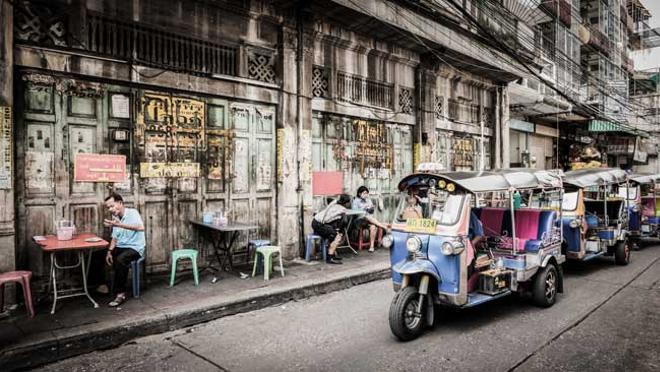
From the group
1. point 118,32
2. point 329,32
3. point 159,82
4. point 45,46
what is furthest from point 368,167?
point 45,46

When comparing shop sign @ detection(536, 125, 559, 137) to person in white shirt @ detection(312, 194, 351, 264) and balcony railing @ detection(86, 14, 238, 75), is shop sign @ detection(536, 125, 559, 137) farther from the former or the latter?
balcony railing @ detection(86, 14, 238, 75)

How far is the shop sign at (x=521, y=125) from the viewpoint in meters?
20.2

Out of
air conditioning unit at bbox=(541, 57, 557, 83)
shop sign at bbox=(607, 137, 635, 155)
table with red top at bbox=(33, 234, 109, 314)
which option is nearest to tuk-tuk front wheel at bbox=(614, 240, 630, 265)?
table with red top at bbox=(33, 234, 109, 314)

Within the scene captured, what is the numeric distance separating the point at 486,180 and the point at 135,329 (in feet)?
17.2

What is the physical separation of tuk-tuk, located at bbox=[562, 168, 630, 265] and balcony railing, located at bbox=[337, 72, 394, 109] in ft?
17.7

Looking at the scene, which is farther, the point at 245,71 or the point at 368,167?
the point at 368,167

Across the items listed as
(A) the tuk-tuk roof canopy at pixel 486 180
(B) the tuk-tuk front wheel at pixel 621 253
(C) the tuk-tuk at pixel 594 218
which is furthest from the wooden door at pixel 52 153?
(B) the tuk-tuk front wheel at pixel 621 253

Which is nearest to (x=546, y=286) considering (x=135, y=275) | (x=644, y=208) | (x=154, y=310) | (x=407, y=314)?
(x=407, y=314)

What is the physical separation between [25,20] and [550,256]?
9190 millimetres

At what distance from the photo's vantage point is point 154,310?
6.04 meters

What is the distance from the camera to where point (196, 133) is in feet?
27.6

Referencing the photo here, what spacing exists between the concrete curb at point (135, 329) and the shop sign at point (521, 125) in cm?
1588

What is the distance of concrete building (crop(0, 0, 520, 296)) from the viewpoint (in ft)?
21.7

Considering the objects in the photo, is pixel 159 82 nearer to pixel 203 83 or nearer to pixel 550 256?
pixel 203 83
